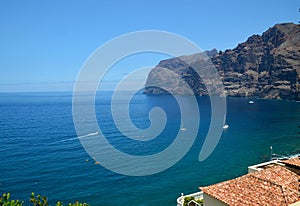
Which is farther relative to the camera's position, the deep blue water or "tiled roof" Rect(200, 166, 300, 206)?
the deep blue water

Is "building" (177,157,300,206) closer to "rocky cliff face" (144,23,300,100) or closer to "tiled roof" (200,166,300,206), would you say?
"tiled roof" (200,166,300,206)

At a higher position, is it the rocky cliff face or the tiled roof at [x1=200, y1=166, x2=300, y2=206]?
the rocky cliff face

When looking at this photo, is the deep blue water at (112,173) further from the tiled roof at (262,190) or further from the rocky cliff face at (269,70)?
the rocky cliff face at (269,70)

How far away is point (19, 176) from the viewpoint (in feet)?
127

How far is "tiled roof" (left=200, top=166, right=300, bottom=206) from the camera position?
1434 centimetres

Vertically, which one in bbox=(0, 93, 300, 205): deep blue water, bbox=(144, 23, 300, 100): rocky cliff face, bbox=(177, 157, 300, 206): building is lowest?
bbox=(0, 93, 300, 205): deep blue water

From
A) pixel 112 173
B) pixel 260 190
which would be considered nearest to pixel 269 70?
pixel 112 173

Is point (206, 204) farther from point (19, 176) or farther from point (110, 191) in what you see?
point (19, 176)

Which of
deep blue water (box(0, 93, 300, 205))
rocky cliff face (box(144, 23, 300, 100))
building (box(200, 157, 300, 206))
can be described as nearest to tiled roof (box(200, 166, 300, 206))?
building (box(200, 157, 300, 206))

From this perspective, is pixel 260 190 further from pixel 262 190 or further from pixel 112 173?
pixel 112 173

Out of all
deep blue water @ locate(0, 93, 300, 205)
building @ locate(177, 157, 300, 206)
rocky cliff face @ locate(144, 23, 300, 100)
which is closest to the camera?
building @ locate(177, 157, 300, 206)

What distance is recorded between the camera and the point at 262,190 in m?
15.1

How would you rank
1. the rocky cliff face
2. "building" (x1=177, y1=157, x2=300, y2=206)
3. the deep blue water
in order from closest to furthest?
"building" (x1=177, y1=157, x2=300, y2=206)
the deep blue water
the rocky cliff face

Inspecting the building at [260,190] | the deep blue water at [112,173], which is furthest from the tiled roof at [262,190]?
the deep blue water at [112,173]
